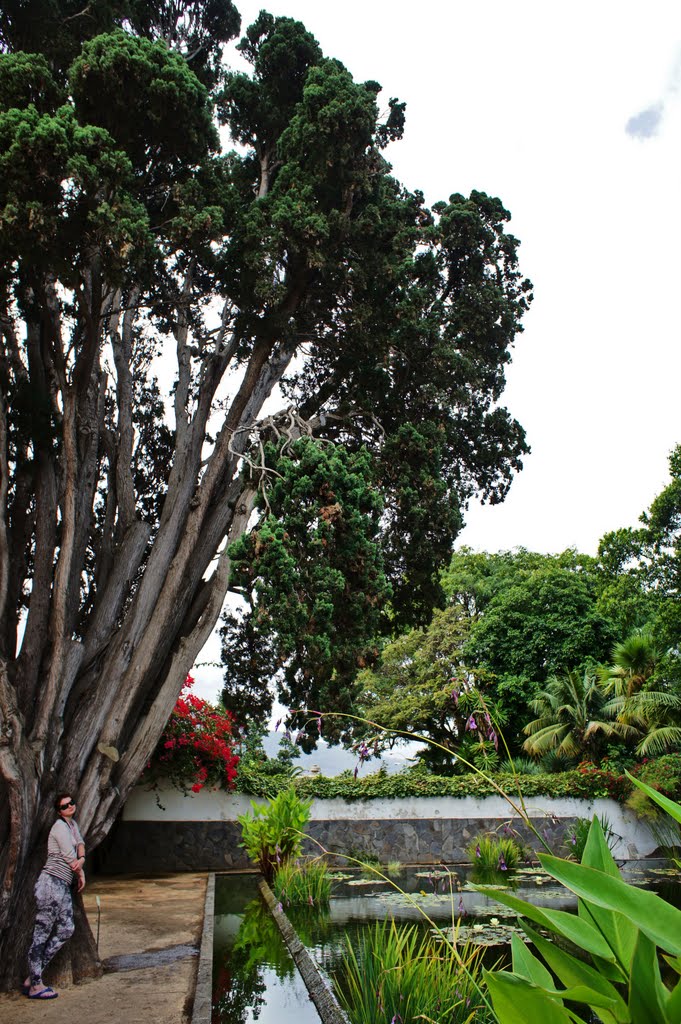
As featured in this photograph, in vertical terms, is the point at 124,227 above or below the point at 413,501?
above

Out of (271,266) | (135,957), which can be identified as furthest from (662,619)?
(135,957)

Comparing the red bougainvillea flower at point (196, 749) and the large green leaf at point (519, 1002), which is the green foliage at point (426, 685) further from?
the large green leaf at point (519, 1002)

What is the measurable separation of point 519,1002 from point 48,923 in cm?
500

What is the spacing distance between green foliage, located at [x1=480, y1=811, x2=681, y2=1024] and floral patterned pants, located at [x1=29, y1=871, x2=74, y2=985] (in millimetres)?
4864

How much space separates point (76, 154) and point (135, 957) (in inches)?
258

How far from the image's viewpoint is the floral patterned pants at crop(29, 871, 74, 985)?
528 centimetres

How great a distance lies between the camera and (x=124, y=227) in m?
6.72

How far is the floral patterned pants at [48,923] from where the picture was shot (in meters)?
5.28

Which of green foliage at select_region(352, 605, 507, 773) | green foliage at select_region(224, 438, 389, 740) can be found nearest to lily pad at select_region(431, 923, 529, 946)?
green foliage at select_region(224, 438, 389, 740)

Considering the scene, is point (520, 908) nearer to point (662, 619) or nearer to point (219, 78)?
point (219, 78)

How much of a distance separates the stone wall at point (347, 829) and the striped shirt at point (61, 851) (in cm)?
656

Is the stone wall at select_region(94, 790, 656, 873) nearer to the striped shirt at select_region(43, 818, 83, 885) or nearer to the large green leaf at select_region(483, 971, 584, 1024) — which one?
the striped shirt at select_region(43, 818, 83, 885)

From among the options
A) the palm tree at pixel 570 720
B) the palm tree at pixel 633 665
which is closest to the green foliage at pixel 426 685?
the palm tree at pixel 570 720

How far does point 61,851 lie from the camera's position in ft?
18.1
